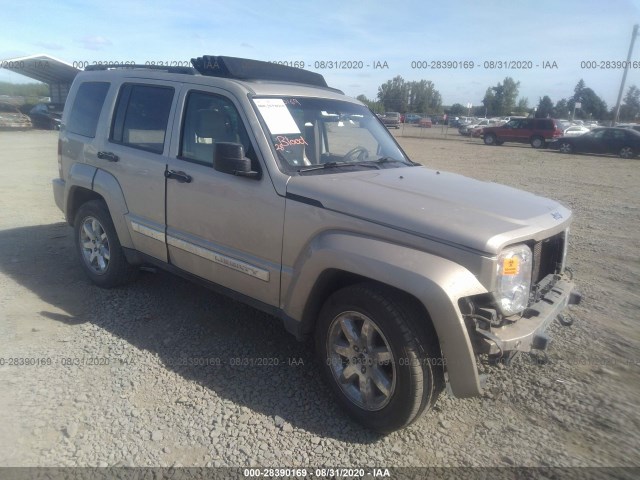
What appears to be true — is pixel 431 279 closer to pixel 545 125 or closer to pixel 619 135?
pixel 619 135

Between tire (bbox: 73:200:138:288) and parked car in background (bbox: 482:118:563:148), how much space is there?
28.1 meters

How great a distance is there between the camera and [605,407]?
128 inches

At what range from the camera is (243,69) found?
13.2 feet

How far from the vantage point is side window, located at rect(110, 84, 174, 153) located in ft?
13.7

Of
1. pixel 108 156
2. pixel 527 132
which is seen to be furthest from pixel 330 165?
pixel 527 132

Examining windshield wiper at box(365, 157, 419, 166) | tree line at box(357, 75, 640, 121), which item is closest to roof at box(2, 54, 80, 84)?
windshield wiper at box(365, 157, 419, 166)

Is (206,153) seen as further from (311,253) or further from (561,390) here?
(561,390)

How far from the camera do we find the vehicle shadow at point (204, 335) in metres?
3.29

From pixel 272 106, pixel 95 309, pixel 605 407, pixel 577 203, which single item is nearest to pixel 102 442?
pixel 95 309

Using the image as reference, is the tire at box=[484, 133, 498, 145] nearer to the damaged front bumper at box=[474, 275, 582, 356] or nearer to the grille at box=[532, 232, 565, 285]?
the grille at box=[532, 232, 565, 285]

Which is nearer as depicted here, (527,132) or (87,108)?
(87,108)

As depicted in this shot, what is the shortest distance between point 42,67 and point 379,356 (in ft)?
96.3

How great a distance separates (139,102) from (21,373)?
244cm

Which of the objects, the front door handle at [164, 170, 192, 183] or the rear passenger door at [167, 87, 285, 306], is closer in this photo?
the rear passenger door at [167, 87, 285, 306]
